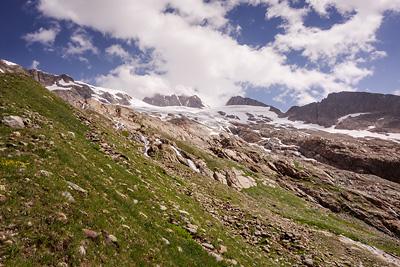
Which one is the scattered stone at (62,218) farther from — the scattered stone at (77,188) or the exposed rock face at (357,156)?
the exposed rock face at (357,156)

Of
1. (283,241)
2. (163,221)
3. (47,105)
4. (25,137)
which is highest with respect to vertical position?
(47,105)

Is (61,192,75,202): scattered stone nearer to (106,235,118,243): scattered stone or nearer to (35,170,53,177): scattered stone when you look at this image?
(35,170,53,177): scattered stone

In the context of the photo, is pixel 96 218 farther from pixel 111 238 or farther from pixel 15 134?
pixel 15 134

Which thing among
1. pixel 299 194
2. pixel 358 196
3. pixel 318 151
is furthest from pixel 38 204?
pixel 318 151

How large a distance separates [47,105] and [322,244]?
4023 centimetres

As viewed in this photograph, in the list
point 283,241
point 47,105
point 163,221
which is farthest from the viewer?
point 47,105

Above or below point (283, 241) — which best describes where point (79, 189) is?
above

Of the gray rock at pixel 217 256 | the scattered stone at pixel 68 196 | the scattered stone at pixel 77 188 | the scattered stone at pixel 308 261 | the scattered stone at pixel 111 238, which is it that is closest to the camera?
the scattered stone at pixel 111 238

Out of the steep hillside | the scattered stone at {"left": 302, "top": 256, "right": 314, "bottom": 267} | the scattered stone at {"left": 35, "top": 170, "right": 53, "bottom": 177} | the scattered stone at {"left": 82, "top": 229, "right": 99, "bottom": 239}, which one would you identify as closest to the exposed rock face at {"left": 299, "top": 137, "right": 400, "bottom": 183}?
the steep hillside

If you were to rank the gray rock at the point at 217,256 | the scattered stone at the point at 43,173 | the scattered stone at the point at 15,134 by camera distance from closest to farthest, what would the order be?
1. the scattered stone at the point at 43,173
2. the gray rock at the point at 217,256
3. the scattered stone at the point at 15,134

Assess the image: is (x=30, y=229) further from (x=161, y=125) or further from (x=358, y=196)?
(x=358, y=196)

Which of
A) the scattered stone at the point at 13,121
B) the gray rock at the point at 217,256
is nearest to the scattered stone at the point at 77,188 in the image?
the gray rock at the point at 217,256

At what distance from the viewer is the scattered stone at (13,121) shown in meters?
14.5

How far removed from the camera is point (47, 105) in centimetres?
2452
